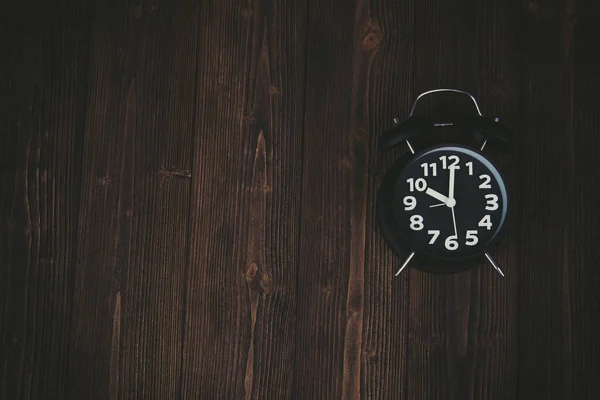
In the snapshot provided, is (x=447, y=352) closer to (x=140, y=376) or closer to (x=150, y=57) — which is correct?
(x=140, y=376)

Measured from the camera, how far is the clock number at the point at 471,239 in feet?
4.75

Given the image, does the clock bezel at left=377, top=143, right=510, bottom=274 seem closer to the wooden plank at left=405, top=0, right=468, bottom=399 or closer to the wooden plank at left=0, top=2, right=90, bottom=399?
the wooden plank at left=405, top=0, right=468, bottom=399

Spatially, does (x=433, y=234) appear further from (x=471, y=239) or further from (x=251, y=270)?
(x=251, y=270)

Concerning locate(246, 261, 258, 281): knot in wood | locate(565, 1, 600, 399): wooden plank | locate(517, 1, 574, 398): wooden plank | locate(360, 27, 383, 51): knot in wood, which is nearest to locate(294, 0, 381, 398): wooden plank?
locate(360, 27, 383, 51): knot in wood

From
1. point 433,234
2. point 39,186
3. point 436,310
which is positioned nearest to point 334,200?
point 433,234

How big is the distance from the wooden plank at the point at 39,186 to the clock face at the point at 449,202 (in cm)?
82

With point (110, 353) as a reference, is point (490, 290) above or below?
above

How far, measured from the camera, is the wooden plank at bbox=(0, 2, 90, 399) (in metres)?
1.56

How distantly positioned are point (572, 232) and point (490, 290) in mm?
231

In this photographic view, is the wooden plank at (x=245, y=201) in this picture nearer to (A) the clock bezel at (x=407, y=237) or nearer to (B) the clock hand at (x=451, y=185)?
(A) the clock bezel at (x=407, y=237)

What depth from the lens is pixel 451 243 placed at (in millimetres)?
1451

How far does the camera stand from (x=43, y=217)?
160cm

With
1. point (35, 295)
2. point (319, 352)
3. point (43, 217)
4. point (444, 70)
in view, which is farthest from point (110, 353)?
point (444, 70)

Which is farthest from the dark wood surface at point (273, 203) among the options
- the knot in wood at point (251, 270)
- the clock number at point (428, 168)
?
the clock number at point (428, 168)
